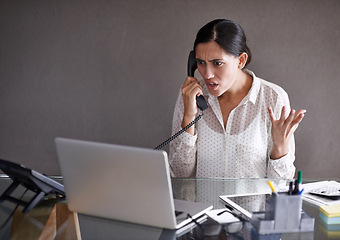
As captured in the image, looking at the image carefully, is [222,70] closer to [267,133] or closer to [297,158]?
[267,133]

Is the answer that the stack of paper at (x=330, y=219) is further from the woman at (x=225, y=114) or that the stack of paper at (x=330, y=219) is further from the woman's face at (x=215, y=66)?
the woman's face at (x=215, y=66)

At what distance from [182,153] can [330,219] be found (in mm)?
959

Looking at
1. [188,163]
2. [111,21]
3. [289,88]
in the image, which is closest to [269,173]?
[188,163]

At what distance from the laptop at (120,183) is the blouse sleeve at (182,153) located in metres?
0.84

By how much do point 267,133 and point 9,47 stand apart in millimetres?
1930

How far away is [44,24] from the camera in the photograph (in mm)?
3043

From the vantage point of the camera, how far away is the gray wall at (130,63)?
3.02 meters

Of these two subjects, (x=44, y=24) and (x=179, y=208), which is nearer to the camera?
(x=179, y=208)

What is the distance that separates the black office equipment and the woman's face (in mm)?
935

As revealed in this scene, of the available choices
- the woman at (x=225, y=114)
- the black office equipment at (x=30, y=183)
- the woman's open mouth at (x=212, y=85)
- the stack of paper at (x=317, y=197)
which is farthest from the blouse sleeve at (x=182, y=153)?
the black office equipment at (x=30, y=183)

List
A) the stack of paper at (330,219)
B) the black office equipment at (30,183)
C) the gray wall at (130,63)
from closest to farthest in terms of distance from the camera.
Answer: the stack of paper at (330,219) < the black office equipment at (30,183) < the gray wall at (130,63)

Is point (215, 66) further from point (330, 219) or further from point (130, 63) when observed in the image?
point (130, 63)

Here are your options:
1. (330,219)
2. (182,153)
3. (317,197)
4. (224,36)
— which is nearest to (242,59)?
(224,36)

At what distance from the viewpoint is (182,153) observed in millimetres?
2066
